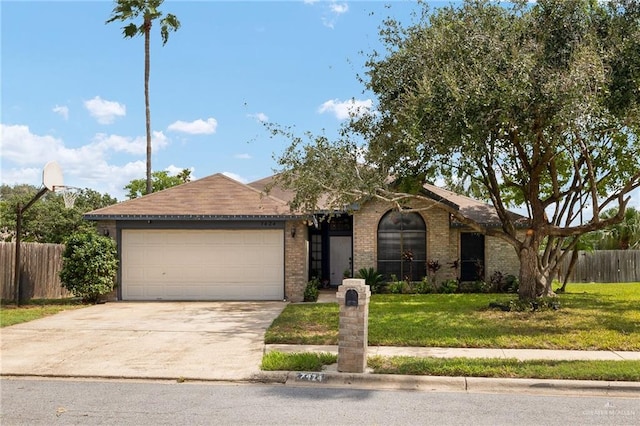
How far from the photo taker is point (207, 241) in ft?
59.2

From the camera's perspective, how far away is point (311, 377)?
27.2 ft

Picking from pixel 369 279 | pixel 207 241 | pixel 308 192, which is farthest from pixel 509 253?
pixel 207 241

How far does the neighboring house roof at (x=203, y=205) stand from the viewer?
17.5m

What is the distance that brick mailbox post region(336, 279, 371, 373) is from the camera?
840 cm

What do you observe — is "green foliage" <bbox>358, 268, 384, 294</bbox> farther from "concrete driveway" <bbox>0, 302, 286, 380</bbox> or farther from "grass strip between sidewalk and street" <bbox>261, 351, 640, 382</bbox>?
"grass strip between sidewalk and street" <bbox>261, 351, 640, 382</bbox>

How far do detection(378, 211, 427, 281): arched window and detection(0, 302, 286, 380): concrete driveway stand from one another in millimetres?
6140

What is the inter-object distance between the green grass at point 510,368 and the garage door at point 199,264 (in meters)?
9.09

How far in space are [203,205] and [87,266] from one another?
3.75 metres

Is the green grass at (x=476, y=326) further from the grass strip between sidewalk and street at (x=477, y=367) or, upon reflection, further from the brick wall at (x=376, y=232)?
the brick wall at (x=376, y=232)

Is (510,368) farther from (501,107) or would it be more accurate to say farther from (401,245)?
(401,245)

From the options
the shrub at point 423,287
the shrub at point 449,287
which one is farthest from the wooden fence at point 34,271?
the shrub at point 449,287

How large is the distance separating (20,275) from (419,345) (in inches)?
505

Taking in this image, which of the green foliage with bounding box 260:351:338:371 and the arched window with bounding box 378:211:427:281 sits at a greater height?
the arched window with bounding box 378:211:427:281

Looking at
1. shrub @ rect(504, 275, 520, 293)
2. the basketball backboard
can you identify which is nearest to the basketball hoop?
the basketball backboard
